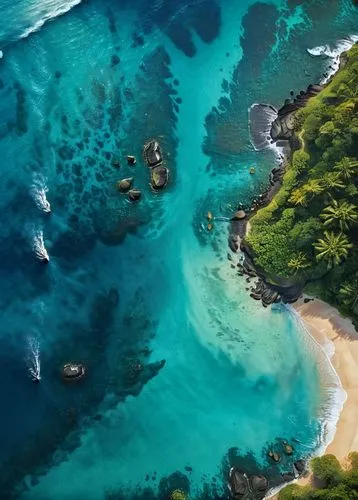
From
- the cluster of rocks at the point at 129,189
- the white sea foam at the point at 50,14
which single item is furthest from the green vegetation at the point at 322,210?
the white sea foam at the point at 50,14

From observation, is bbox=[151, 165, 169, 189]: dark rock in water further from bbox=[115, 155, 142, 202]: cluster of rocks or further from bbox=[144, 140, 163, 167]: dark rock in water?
bbox=[115, 155, 142, 202]: cluster of rocks

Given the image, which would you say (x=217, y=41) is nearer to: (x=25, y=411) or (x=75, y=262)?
(x=75, y=262)

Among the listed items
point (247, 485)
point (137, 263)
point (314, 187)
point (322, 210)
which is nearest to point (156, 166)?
point (137, 263)

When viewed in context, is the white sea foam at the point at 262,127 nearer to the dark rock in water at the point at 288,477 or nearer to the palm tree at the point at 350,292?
the palm tree at the point at 350,292

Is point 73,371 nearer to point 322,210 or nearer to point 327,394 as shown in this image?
point 327,394

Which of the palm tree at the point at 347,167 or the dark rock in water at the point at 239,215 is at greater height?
the palm tree at the point at 347,167

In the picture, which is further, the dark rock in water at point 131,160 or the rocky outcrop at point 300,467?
the dark rock in water at point 131,160
